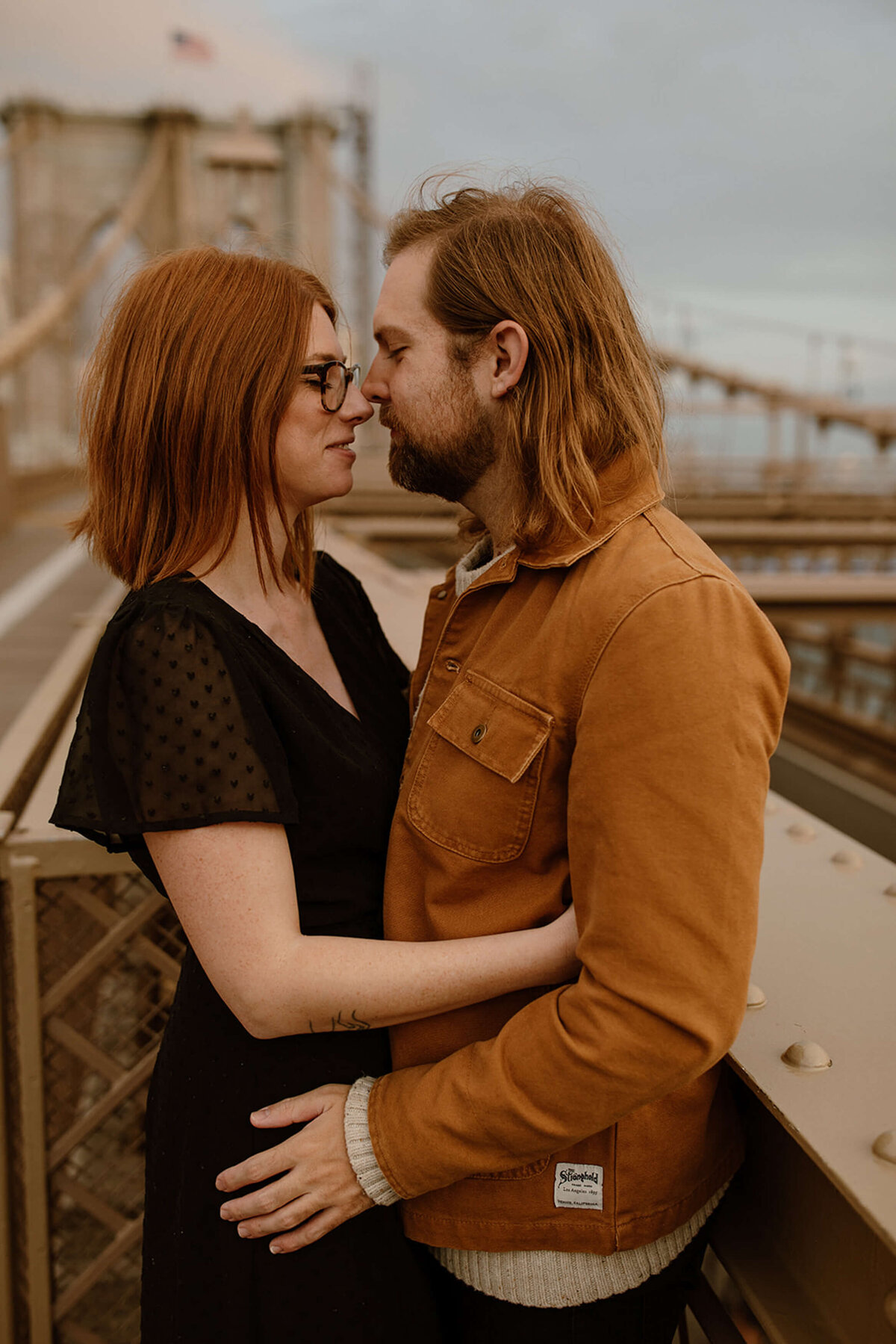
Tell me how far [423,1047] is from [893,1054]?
50 cm

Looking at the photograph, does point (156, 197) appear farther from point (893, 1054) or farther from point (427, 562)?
point (893, 1054)

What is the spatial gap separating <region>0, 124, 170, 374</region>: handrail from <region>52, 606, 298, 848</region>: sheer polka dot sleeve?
9386 millimetres

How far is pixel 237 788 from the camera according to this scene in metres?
1.12

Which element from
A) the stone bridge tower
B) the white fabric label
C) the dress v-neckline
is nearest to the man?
Result: the white fabric label

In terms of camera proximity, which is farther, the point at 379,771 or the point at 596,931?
the point at 379,771

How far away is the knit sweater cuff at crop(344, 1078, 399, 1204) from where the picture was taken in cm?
114

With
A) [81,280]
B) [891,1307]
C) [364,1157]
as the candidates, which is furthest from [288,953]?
[81,280]

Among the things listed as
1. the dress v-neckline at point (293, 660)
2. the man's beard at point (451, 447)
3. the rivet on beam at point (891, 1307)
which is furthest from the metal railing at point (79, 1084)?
the man's beard at point (451, 447)

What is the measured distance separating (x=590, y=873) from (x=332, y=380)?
734mm

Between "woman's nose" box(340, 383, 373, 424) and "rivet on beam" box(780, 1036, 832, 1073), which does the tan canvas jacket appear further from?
"woman's nose" box(340, 383, 373, 424)

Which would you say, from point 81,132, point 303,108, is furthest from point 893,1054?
point 81,132

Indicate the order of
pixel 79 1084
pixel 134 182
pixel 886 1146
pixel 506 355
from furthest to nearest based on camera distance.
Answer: pixel 134 182, pixel 79 1084, pixel 506 355, pixel 886 1146

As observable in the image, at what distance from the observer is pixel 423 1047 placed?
1.22m

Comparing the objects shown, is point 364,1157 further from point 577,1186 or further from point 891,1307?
point 891,1307
